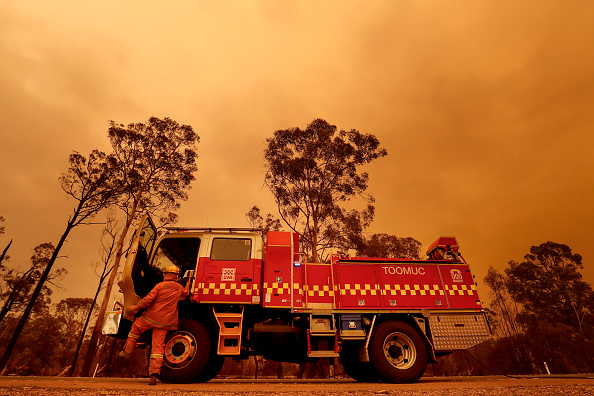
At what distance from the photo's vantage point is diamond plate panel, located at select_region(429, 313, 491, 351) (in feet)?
24.3

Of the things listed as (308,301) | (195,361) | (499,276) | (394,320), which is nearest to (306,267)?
(308,301)

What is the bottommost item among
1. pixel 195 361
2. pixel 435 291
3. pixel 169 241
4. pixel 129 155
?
pixel 195 361

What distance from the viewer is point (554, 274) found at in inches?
1517

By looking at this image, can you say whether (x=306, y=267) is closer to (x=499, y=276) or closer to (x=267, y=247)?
(x=267, y=247)

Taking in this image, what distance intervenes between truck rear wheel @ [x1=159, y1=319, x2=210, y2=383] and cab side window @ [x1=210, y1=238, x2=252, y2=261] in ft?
5.14

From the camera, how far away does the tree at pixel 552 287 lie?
119 feet

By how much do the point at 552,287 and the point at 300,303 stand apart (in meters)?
45.4

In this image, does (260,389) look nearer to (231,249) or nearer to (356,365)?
(231,249)

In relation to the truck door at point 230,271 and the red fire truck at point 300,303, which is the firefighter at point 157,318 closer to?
the red fire truck at point 300,303

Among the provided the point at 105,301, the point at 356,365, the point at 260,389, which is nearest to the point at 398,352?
Answer: the point at 356,365

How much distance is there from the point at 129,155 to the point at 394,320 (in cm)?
2185

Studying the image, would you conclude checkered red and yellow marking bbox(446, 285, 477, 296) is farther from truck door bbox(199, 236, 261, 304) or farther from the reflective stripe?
the reflective stripe

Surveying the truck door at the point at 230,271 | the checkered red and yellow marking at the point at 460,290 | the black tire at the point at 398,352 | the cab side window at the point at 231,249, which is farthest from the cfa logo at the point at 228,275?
the checkered red and yellow marking at the point at 460,290

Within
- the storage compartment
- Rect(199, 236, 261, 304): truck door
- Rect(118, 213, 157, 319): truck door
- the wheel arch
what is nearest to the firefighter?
Rect(118, 213, 157, 319): truck door
